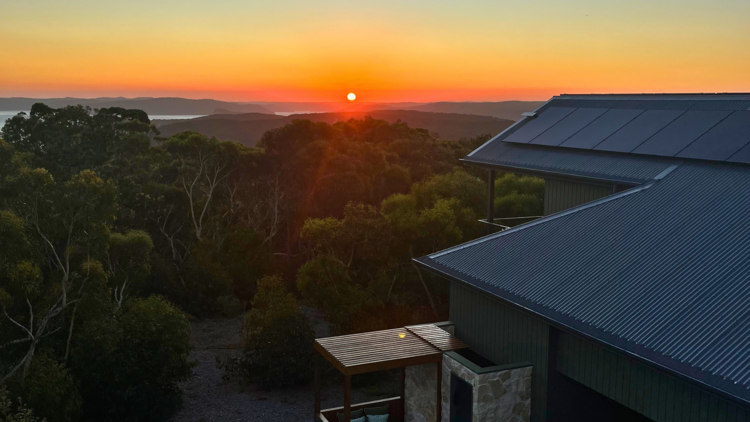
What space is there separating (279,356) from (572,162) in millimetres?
13501

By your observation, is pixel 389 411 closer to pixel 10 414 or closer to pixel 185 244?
pixel 10 414

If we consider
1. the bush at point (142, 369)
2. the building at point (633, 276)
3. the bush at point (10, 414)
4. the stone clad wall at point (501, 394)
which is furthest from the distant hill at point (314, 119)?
the stone clad wall at point (501, 394)

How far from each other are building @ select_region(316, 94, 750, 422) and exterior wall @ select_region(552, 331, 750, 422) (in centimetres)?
2

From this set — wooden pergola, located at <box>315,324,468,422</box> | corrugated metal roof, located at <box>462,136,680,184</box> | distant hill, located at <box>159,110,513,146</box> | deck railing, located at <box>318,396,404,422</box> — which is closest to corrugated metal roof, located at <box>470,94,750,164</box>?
corrugated metal roof, located at <box>462,136,680,184</box>

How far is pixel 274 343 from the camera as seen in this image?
25.1m

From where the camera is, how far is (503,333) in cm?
1341

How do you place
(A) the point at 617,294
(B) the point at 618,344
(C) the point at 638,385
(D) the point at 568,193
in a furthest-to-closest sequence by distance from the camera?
(D) the point at 568,193 < (A) the point at 617,294 < (C) the point at 638,385 < (B) the point at 618,344

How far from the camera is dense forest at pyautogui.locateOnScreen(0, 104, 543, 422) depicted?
1973cm

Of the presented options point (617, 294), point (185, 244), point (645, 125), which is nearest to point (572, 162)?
point (645, 125)

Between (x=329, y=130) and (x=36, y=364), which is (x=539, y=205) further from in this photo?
(x=36, y=364)

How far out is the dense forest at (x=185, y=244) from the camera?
64.7 ft

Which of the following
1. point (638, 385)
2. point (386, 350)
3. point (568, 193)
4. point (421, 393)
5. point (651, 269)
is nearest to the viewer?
point (638, 385)

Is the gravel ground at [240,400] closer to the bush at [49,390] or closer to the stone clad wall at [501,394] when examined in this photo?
the bush at [49,390]

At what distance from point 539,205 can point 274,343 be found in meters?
14.3
